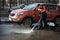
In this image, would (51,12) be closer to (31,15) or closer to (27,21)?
(31,15)

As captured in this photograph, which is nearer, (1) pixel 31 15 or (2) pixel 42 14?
(2) pixel 42 14

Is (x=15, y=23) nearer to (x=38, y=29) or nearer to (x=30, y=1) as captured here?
(x=38, y=29)

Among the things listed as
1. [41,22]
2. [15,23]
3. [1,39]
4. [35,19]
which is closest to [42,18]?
[41,22]

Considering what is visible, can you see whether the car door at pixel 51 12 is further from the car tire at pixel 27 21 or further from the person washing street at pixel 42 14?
the car tire at pixel 27 21

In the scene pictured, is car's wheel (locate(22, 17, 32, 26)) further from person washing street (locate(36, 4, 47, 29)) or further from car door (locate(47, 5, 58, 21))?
car door (locate(47, 5, 58, 21))

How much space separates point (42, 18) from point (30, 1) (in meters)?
14.7

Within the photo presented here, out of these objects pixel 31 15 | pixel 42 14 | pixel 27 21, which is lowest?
pixel 27 21

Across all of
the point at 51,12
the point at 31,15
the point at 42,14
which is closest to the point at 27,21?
the point at 31,15

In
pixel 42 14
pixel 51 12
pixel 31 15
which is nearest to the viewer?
pixel 42 14

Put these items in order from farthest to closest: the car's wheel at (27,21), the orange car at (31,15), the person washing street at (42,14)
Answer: the car's wheel at (27,21), the orange car at (31,15), the person washing street at (42,14)

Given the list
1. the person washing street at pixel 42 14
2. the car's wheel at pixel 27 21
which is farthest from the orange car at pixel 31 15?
the person washing street at pixel 42 14

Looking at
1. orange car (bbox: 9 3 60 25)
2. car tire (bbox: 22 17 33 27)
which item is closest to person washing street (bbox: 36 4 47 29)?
orange car (bbox: 9 3 60 25)

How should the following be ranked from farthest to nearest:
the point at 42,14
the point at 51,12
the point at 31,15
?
the point at 51,12 → the point at 31,15 → the point at 42,14

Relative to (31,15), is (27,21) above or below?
below
